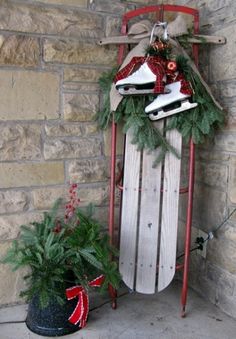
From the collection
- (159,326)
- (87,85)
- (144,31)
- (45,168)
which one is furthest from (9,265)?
(144,31)

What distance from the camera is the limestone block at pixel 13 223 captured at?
2.14 meters

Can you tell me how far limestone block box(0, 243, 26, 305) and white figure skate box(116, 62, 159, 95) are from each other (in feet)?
3.49

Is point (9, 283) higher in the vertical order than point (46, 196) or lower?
lower

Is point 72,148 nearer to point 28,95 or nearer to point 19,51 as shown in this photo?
point 28,95

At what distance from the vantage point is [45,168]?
7.26 feet

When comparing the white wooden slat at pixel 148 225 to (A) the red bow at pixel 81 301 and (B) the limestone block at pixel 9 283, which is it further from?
(B) the limestone block at pixel 9 283

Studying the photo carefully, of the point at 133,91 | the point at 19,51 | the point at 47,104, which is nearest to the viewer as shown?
the point at 133,91

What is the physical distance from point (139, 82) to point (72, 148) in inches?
23.0

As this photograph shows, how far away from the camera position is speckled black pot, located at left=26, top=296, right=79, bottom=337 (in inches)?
76.4

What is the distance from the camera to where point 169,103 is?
1987 millimetres

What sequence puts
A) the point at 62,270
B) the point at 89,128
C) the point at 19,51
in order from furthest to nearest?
the point at 89,128 → the point at 19,51 → the point at 62,270

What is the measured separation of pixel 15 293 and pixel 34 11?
156 centimetres

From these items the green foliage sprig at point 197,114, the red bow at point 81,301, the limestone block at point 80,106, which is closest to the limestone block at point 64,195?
the limestone block at point 80,106

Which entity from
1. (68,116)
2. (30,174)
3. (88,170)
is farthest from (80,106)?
(30,174)
